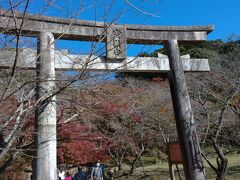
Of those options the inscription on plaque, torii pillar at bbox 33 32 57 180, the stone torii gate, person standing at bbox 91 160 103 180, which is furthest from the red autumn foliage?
torii pillar at bbox 33 32 57 180

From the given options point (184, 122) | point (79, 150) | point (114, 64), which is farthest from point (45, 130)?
point (79, 150)

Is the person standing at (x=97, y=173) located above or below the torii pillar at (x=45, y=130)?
below

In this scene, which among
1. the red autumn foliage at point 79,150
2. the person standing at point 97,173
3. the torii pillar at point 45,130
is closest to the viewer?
the torii pillar at point 45,130

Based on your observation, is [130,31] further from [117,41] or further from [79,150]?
[79,150]

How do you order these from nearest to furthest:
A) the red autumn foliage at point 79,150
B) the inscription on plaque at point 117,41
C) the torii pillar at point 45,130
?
the torii pillar at point 45,130, the inscription on plaque at point 117,41, the red autumn foliage at point 79,150

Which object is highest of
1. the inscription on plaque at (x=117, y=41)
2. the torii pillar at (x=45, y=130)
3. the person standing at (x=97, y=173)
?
the inscription on plaque at (x=117, y=41)

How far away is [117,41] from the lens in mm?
4781

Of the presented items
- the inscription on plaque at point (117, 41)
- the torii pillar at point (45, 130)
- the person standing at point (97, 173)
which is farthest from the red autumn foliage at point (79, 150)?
the torii pillar at point (45, 130)

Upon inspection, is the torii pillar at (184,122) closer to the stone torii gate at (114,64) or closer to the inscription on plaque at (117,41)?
the stone torii gate at (114,64)

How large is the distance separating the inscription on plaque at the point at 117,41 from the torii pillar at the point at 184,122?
31.6 inches

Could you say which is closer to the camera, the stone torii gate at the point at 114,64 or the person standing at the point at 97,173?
the stone torii gate at the point at 114,64

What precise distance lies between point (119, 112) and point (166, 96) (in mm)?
3016

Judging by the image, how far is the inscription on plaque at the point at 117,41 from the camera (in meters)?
4.64

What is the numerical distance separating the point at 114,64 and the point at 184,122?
1.32 metres
